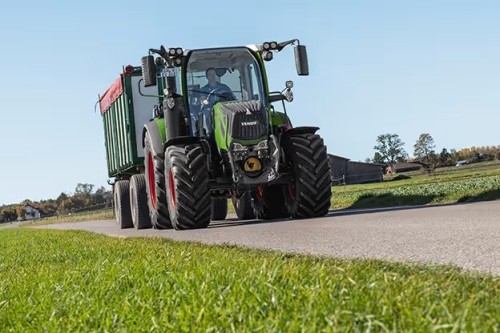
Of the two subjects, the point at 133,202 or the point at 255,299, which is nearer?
the point at 255,299

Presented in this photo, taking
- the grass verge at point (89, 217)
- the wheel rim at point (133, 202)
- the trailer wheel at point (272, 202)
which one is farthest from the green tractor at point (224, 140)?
the grass verge at point (89, 217)

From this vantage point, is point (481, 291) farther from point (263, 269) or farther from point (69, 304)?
point (69, 304)

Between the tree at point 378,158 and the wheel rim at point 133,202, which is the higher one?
the tree at point 378,158

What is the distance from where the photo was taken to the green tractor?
468 inches

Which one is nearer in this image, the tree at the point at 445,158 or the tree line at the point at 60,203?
the tree at the point at 445,158

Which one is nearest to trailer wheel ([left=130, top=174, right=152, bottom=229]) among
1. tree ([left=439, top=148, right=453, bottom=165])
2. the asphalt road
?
the asphalt road

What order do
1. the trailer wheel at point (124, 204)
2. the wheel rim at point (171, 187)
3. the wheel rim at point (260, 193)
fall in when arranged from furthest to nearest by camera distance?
the trailer wheel at point (124, 204) → the wheel rim at point (260, 193) → the wheel rim at point (171, 187)

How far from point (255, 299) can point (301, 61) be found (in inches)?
356

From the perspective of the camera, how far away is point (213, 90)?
12.9 m

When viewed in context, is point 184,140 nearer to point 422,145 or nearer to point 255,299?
point 255,299

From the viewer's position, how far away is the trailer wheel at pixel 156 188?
Result: 1313cm

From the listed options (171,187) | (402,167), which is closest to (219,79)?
(171,187)

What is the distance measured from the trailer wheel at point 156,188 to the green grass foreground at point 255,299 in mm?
7273

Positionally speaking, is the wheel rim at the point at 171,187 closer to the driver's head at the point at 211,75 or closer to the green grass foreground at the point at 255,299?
the driver's head at the point at 211,75
